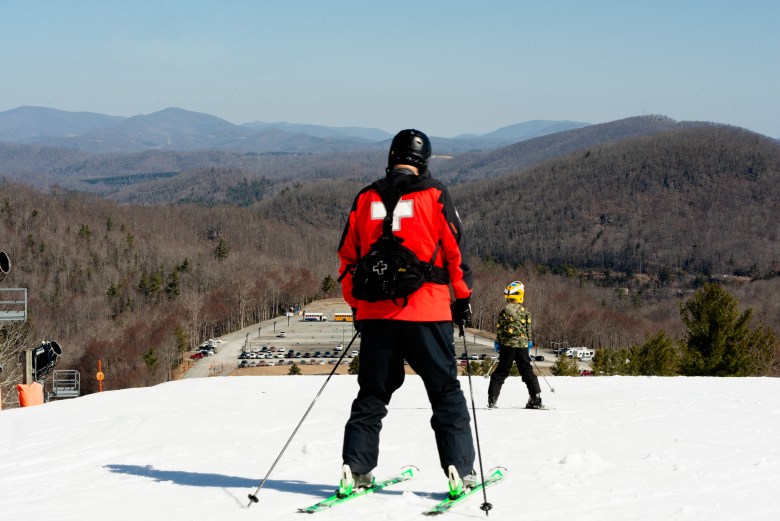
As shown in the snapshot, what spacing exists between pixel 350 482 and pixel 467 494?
680 millimetres

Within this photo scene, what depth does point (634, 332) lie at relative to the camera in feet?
336

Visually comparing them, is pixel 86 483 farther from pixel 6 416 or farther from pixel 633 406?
pixel 633 406

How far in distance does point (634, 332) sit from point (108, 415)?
324 feet

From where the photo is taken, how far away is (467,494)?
4.91 m

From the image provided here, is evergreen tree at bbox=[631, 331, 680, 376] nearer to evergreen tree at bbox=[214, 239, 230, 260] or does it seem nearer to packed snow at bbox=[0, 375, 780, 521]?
packed snow at bbox=[0, 375, 780, 521]

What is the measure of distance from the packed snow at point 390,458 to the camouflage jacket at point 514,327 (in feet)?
2.55

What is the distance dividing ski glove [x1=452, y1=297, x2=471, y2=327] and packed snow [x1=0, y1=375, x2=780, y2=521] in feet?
3.38

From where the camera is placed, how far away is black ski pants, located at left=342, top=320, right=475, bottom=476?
481 centimetres

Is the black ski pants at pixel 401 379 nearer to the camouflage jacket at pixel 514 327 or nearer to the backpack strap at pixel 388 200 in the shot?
the backpack strap at pixel 388 200

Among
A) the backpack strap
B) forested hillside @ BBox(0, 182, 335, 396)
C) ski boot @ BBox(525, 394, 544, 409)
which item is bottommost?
forested hillside @ BBox(0, 182, 335, 396)

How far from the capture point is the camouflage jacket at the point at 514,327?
983 cm

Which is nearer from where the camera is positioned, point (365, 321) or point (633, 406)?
point (365, 321)

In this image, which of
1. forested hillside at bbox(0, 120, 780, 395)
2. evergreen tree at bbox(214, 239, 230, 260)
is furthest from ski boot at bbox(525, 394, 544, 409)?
evergreen tree at bbox(214, 239, 230, 260)

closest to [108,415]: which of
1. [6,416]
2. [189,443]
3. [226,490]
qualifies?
[6,416]
